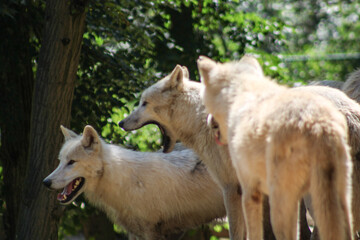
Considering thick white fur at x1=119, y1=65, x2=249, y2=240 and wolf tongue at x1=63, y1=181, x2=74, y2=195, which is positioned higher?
thick white fur at x1=119, y1=65, x2=249, y2=240

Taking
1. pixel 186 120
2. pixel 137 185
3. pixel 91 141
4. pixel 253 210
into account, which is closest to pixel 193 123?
pixel 186 120

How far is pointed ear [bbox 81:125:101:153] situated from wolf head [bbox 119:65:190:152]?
416 millimetres

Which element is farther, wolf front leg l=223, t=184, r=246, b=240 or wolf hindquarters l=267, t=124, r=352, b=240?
wolf front leg l=223, t=184, r=246, b=240

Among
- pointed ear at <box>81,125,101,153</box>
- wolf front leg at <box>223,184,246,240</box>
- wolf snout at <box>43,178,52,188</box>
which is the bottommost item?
wolf front leg at <box>223,184,246,240</box>

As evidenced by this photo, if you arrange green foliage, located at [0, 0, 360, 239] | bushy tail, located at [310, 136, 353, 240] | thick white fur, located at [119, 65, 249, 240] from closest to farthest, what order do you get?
bushy tail, located at [310, 136, 353, 240], thick white fur, located at [119, 65, 249, 240], green foliage, located at [0, 0, 360, 239]

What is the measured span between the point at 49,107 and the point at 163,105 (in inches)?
54.5

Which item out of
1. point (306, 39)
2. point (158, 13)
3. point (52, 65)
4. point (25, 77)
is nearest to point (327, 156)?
point (52, 65)

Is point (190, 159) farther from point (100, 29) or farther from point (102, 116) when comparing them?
point (100, 29)

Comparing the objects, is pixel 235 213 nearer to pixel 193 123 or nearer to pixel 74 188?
pixel 193 123

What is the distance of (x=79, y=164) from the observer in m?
6.25

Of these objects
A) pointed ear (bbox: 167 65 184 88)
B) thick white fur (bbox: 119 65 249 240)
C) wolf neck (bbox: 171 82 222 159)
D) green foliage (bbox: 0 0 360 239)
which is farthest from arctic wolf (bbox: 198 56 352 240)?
green foliage (bbox: 0 0 360 239)

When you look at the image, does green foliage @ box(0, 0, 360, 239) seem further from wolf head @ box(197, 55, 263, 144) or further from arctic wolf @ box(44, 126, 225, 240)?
wolf head @ box(197, 55, 263, 144)

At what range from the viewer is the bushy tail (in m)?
3.61

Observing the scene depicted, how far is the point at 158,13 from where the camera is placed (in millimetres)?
9133
